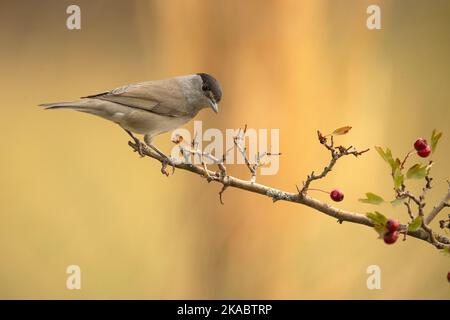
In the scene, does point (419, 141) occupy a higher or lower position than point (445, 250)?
higher

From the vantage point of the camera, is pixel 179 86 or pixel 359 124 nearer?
pixel 179 86

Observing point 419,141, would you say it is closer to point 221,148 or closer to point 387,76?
point 221,148

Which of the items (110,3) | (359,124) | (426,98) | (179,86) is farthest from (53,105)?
(426,98)

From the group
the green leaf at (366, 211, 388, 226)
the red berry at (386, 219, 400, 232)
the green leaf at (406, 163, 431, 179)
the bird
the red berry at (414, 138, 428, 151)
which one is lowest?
the red berry at (386, 219, 400, 232)

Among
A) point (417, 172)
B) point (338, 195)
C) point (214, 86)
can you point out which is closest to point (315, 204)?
point (338, 195)

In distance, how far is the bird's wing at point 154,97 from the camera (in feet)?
5.62

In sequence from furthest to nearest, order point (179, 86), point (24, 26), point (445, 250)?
point (24, 26) < point (179, 86) < point (445, 250)

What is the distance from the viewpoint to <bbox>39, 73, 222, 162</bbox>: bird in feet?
5.50

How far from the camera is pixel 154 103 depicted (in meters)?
1.79

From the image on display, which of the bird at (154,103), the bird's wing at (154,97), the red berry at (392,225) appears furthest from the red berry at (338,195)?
the bird's wing at (154,97)

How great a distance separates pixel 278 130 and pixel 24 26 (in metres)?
1.07

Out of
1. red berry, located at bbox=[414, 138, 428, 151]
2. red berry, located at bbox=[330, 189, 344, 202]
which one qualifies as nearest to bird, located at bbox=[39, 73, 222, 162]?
red berry, located at bbox=[330, 189, 344, 202]

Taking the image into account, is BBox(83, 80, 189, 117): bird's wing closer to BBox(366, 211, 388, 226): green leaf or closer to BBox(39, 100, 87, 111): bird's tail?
BBox(39, 100, 87, 111): bird's tail

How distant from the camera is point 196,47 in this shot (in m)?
2.41
